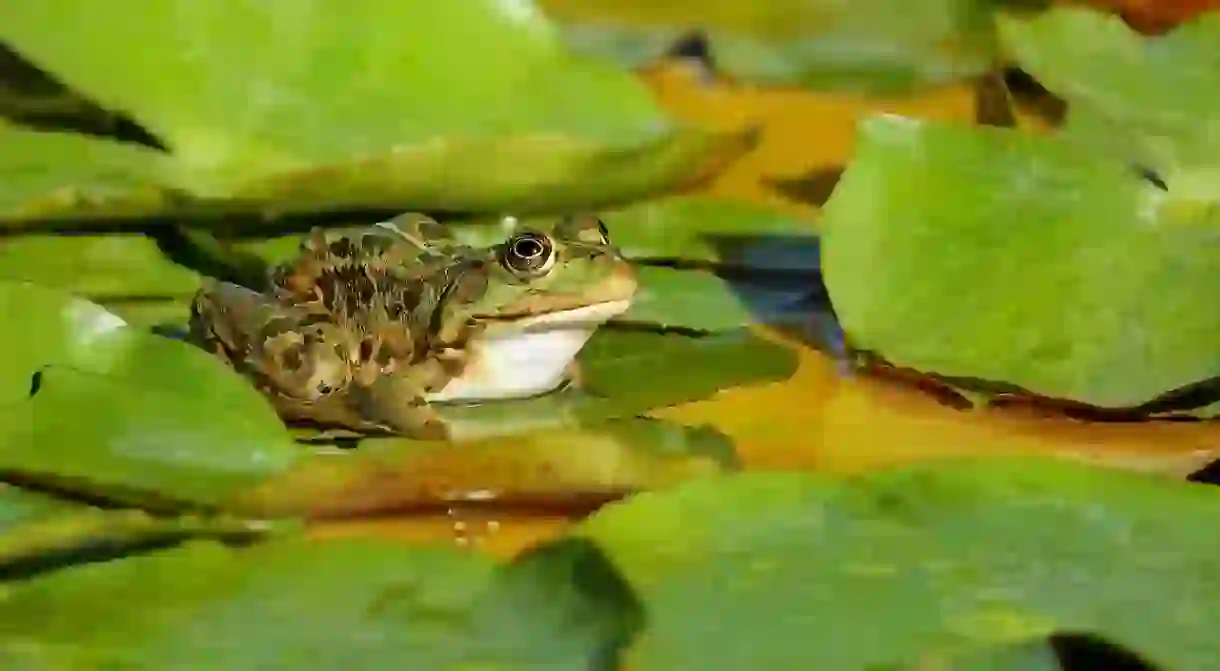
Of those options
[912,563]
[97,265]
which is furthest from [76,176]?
[912,563]

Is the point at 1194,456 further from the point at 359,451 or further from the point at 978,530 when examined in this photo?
the point at 359,451

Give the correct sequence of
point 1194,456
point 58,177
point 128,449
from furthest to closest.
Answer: point 58,177, point 1194,456, point 128,449

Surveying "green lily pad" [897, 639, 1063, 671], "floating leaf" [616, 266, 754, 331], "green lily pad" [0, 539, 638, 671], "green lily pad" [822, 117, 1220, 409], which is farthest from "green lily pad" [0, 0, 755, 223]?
"green lily pad" [897, 639, 1063, 671]

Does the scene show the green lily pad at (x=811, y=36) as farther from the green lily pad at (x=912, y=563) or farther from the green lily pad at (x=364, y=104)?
the green lily pad at (x=912, y=563)

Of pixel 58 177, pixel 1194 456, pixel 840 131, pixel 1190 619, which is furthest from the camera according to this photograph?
pixel 840 131

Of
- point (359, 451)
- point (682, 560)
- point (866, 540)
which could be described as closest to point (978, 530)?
point (866, 540)

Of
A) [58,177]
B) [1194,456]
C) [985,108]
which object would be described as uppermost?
[58,177]
